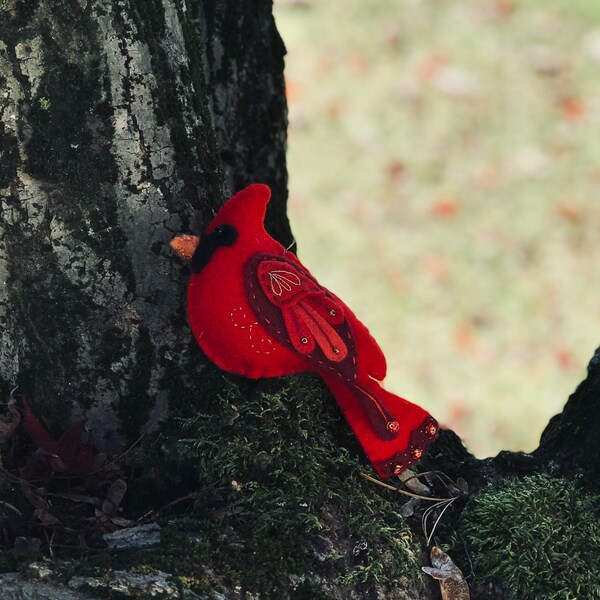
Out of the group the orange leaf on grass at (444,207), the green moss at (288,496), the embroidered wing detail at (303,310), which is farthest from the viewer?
the orange leaf on grass at (444,207)

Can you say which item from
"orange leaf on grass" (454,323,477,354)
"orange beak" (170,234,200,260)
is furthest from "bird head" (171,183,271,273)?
"orange leaf on grass" (454,323,477,354)

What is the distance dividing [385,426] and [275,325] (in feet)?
1.11

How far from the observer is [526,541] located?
2018 millimetres

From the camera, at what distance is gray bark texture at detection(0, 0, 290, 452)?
1.99 meters

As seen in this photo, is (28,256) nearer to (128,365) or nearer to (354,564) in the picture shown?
(128,365)

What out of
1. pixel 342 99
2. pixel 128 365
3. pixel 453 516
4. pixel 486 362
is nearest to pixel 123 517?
pixel 128 365

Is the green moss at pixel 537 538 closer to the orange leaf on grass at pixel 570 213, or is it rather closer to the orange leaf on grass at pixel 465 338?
the orange leaf on grass at pixel 465 338

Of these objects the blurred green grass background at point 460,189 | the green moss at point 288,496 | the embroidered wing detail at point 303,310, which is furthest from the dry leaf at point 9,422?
the blurred green grass background at point 460,189

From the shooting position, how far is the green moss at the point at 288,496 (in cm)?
191

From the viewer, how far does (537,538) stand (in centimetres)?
202

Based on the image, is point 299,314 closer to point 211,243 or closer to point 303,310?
point 303,310

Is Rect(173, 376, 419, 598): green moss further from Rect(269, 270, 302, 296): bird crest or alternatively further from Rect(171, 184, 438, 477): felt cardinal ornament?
Rect(269, 270, 302, 296): bird crest

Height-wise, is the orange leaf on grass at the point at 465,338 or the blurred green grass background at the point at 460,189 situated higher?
the blurred green grass background at the point at 460,189

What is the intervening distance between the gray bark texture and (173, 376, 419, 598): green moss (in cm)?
16
